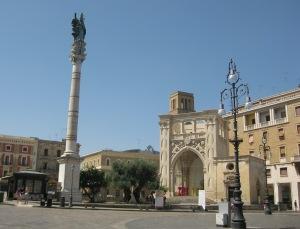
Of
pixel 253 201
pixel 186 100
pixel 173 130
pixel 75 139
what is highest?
pixel 186 100

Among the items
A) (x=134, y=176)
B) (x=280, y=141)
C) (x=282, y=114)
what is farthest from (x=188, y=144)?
(x=282, y=114)

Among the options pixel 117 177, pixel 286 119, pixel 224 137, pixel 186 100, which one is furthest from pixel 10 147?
pixel 286 119

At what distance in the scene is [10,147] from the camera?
215 feet

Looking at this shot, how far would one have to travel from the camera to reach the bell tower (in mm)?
67381

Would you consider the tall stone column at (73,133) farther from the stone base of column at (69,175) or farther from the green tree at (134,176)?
the green tree at (134,176)

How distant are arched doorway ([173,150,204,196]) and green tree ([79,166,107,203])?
446 inches

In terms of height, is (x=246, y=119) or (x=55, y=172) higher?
(x=246, y=119)

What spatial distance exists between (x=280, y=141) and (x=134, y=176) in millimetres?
19127

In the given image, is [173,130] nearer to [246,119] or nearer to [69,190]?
[246,119]

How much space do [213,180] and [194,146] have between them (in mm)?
7863

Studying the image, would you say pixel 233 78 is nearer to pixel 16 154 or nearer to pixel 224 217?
pixel 224 217

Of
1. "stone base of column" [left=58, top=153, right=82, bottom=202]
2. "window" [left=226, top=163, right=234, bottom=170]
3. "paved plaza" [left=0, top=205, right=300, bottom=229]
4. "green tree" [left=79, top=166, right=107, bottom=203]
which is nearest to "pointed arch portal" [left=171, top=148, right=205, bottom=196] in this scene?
"green tree" [left=79, top=166, right=107, bottom=203]

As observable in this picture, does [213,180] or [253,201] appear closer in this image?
[253,201]

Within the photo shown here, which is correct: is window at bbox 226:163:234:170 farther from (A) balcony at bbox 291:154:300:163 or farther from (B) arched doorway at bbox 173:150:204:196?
(B) arched doorway at bbox 173:150:204:196
